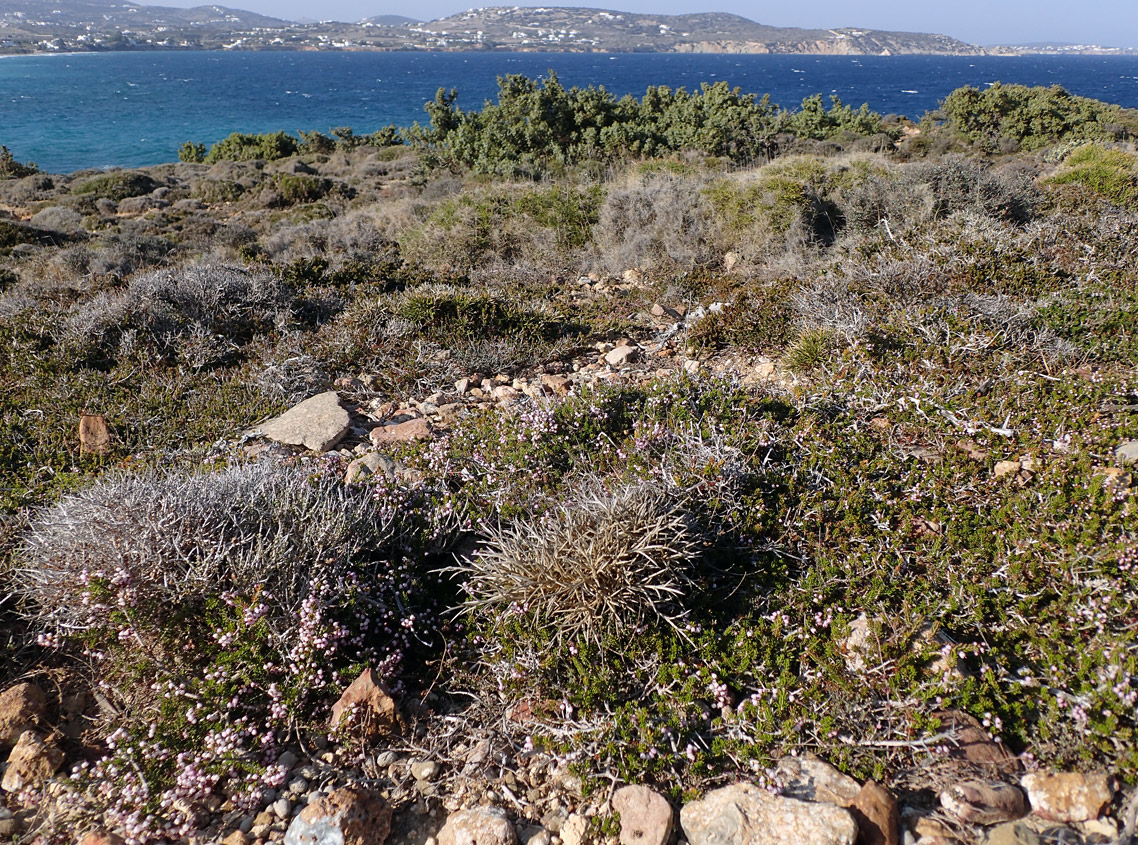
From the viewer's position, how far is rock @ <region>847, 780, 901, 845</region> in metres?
1.88

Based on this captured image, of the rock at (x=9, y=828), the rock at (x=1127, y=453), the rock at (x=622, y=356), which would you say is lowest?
the rock at (x=9, y=828)

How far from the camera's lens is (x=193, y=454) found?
12.7ft

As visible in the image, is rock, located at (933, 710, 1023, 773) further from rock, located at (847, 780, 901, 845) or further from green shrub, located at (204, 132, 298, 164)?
green shrub, located at (204, 132, 298, 164)

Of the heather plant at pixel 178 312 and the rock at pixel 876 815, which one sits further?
the heather plant at pixel 178 312

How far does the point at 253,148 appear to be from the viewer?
2997 cm

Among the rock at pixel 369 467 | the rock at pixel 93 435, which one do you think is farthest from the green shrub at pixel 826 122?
the rock at pixel 93 435

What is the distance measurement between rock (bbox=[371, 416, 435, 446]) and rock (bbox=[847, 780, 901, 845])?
9.50 feet

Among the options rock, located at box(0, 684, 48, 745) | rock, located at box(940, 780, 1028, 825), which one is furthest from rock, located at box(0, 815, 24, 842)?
rock, located at box(940, 780, 1028, 825)

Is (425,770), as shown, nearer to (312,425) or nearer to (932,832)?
(932,832)

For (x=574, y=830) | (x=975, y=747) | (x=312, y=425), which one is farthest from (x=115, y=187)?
(x=975, y=747)

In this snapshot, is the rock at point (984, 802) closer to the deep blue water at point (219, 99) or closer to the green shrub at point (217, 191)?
the green shrub at point (217, 191)

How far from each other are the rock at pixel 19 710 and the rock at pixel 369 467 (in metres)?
1.48

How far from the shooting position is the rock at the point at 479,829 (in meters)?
1.99

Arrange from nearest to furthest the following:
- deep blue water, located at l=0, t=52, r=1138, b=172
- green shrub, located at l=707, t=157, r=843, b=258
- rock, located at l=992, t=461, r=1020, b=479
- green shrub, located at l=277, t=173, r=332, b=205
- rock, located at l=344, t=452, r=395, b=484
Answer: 1. rock, located at l=992, t=461, r=1020, b=479
2. rock, located at l=344, t=452, r=395, b=484
3. green shrub, located at l=707, t=157, r=843, b=258
4. green shrub, located at l=277, t=173, r=332, b=205
5. deep blue water, located at l=0, t=52, r=1138, b=172
